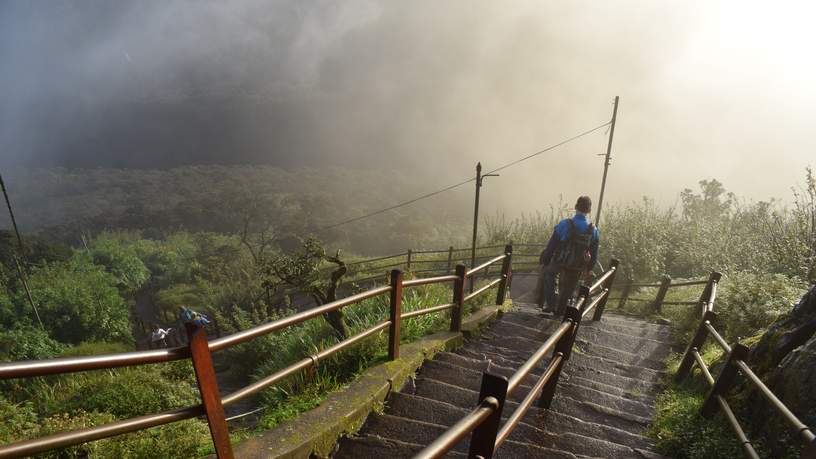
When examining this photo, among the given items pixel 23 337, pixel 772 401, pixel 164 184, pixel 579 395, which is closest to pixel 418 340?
pixel 579 395

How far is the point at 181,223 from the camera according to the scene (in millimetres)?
63438

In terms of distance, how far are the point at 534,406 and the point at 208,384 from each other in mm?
2770

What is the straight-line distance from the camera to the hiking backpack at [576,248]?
5.89 m

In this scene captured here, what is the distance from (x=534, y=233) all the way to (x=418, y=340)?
1607cm

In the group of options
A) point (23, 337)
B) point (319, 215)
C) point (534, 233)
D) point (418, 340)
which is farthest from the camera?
point (319, 215)

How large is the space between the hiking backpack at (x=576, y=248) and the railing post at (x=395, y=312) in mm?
3216

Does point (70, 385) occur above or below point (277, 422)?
below

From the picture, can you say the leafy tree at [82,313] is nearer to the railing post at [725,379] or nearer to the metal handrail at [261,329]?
the metal handrail at [261,329]

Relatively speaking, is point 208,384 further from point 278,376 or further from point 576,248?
point 576,248

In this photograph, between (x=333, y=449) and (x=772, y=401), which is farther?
(x=333, y=449)

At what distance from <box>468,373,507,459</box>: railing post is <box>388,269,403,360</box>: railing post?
86.2 inches

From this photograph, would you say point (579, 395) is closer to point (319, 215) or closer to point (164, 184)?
point (319, 215)

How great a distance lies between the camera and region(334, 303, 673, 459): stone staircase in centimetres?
306

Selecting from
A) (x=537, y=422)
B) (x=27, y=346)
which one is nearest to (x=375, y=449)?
(x=537, y=422)
